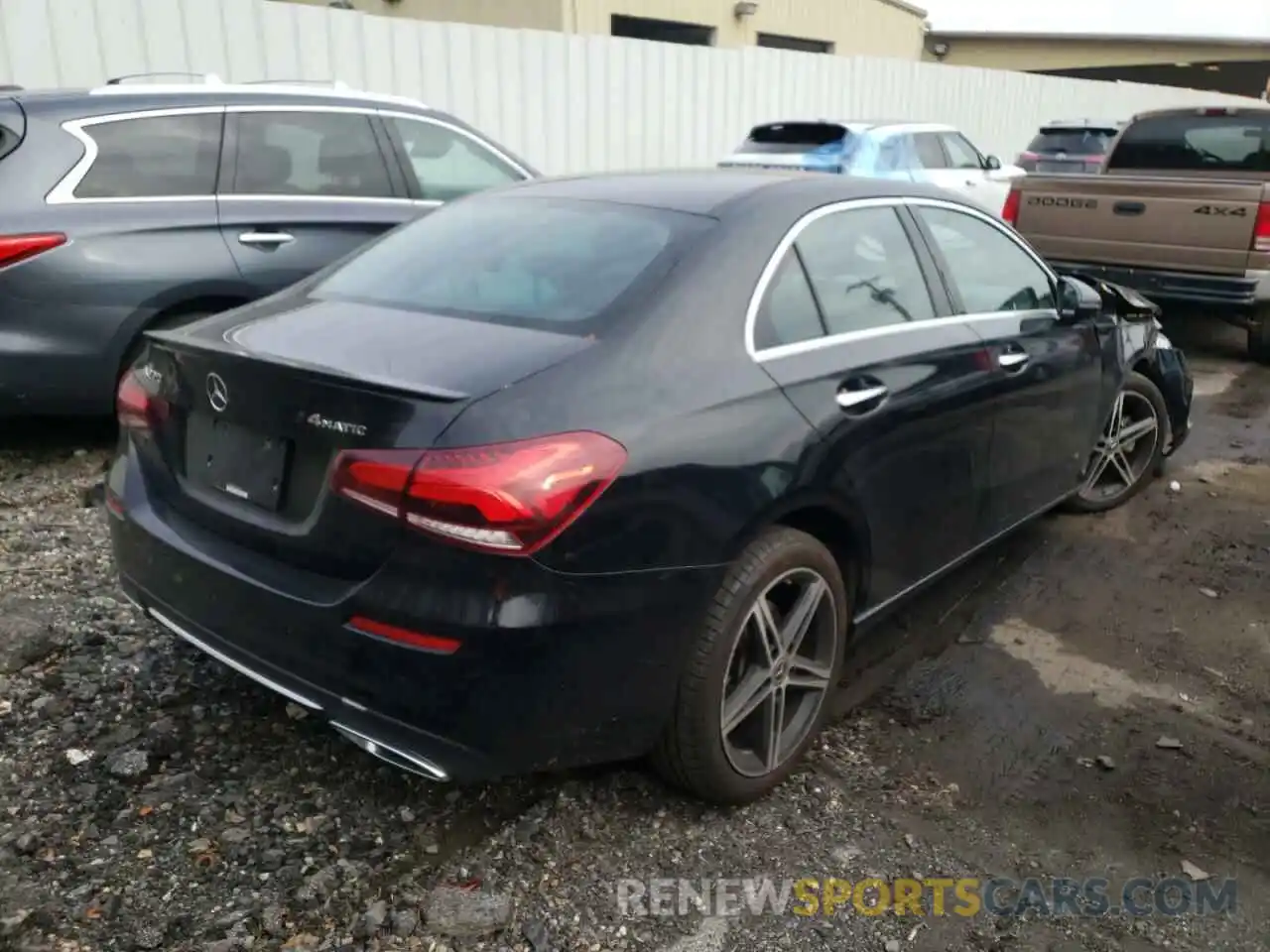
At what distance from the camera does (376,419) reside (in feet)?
7.63

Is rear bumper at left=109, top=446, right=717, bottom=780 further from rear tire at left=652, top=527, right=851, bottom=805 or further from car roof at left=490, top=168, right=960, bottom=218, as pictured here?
car roof at left=490, top=168, right=960, bottom=218

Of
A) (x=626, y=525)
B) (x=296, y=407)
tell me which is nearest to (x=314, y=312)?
(x=296, y=407)

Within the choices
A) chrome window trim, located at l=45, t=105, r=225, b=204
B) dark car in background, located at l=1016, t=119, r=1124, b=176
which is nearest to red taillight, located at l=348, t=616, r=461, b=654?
chrome window trim, located at l=45, t=105, r=225, b=204

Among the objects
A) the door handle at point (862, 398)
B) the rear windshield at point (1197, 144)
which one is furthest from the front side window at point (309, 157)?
the rear windshield at point (1197, 144)

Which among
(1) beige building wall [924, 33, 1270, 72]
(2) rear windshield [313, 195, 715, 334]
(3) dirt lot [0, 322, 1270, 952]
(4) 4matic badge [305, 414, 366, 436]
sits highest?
(1) beige building wall [924, 33, 1270, 72]

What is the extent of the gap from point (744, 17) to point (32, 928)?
69.2ft

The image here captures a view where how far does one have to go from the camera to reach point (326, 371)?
2.44m

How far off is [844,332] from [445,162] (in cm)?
379

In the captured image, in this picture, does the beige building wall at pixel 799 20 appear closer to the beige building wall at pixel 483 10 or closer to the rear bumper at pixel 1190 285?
the beige building wall at pixel 483 10

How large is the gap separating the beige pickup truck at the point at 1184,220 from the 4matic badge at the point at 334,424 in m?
6.81

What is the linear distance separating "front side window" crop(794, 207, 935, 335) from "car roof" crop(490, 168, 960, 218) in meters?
0.08

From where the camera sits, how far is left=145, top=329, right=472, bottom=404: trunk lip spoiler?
2336mm

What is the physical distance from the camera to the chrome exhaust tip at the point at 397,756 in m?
2.39

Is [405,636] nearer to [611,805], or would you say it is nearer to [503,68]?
[611,805]
